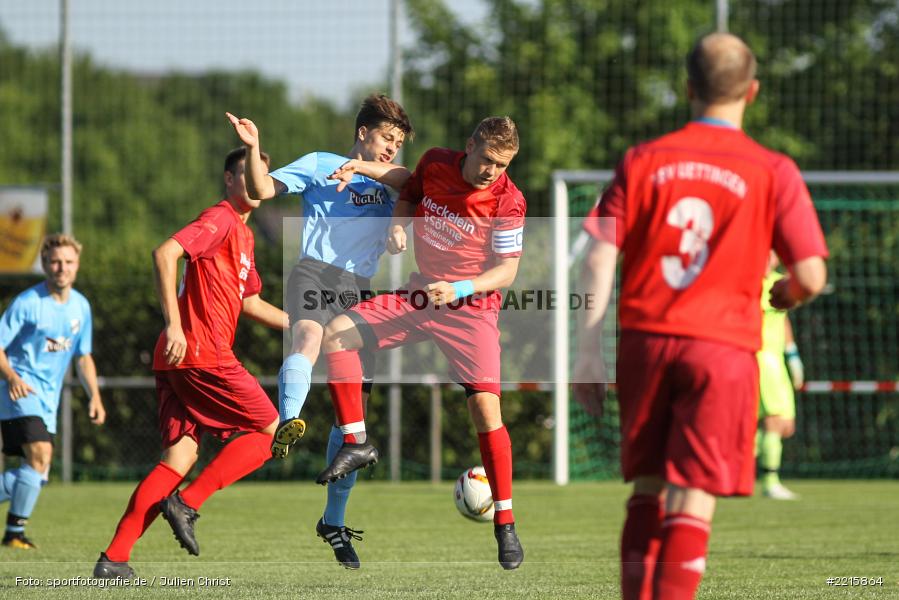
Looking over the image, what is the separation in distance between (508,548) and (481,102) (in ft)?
41.3

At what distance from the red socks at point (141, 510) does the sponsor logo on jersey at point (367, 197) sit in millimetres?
1689

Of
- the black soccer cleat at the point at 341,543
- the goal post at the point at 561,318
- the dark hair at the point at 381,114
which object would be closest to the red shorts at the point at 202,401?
the black soccer cleat at the point at 341,543

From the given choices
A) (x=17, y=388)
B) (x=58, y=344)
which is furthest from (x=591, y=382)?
(x=58, y=344)

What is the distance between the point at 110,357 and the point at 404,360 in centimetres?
349

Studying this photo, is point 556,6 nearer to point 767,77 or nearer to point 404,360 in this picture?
point 767,77

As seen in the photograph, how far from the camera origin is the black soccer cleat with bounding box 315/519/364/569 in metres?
7.14

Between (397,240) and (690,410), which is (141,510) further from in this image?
(690,410)

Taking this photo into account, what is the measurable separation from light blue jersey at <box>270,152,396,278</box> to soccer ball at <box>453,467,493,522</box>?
127cm

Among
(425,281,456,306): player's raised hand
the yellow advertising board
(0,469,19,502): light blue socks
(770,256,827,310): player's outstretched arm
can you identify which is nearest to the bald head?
(770,256,827,310): player's outstretched arm

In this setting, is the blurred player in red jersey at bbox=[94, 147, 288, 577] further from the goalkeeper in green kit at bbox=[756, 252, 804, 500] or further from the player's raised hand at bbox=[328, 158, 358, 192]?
the goalkeeper in green kit at bbox=[756, 252, 804, 500]

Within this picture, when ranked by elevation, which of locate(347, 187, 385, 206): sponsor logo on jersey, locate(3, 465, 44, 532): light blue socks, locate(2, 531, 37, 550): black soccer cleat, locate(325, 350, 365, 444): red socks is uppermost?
locate(347, 187, 385, 206): sponsor logo on jersey

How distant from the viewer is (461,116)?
18578 mm

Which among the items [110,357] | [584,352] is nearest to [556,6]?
[110,357]

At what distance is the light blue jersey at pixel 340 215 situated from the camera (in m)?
7.11
